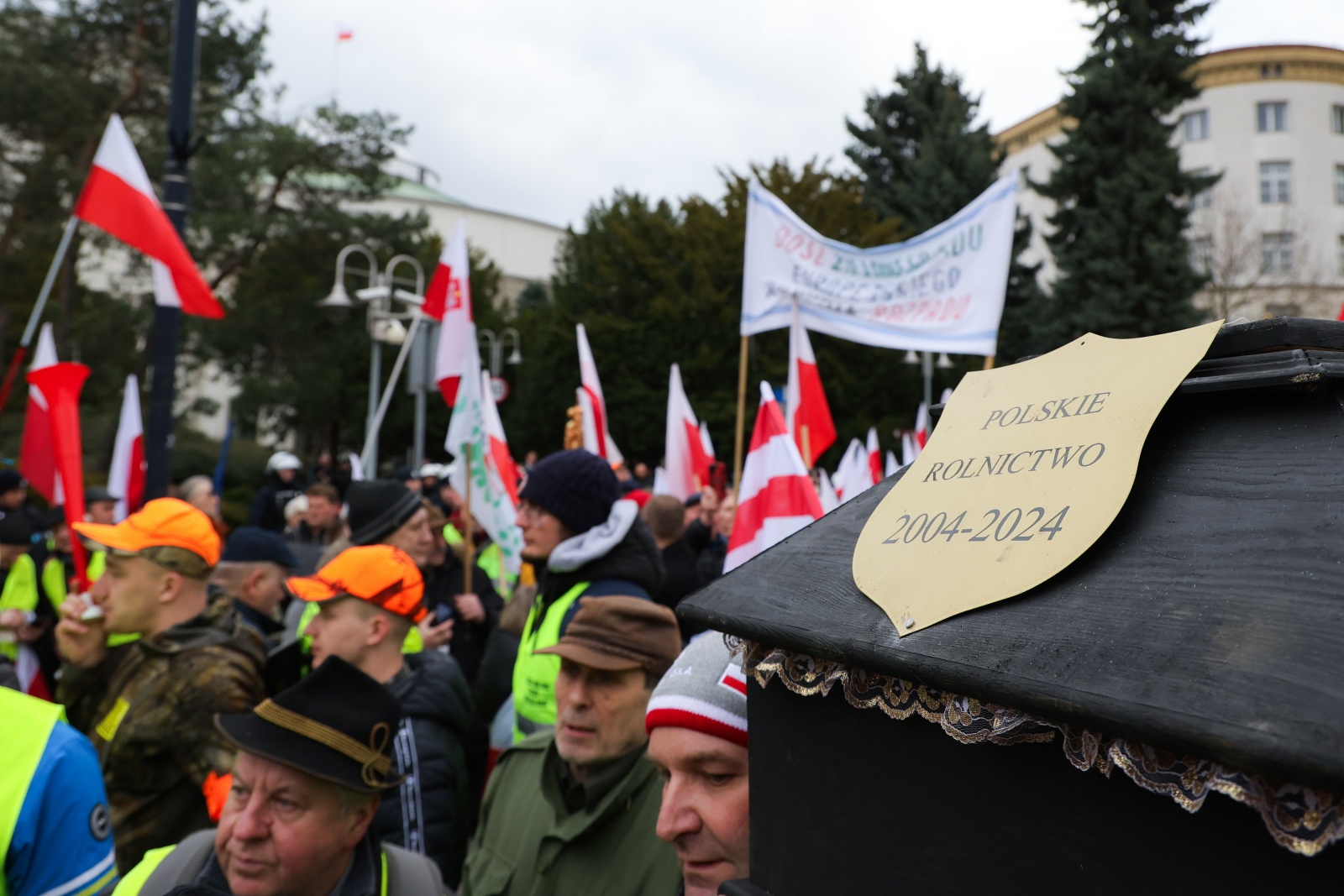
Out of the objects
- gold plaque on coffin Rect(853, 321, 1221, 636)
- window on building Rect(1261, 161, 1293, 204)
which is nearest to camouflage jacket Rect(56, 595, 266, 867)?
gold plaque on coffin Rect(853, 321, 1221, 636)

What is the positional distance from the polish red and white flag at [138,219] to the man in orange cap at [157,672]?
9.13 ft

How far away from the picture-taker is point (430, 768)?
10.9 ft

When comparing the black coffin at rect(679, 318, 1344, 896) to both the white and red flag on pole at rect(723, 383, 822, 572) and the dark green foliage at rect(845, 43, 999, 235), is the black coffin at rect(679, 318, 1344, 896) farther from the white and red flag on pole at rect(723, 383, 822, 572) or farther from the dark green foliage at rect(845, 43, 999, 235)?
the dark green foliage at rect(845, 43, 999, 235)

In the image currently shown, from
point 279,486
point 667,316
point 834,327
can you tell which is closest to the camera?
point 834,327

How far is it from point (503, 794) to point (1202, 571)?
7.94ft

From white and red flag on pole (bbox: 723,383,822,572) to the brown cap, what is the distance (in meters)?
1.31

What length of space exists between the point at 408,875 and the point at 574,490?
5.97ft

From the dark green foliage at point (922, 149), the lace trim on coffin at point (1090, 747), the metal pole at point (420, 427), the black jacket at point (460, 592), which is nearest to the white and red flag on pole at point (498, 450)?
the black jacket at point (460, 592)

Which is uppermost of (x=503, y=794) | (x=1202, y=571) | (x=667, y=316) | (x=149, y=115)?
(x=149, y=115)

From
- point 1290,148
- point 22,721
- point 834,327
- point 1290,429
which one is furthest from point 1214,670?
point 1290,148

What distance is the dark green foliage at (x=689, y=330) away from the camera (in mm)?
30125

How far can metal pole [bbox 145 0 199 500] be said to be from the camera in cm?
616

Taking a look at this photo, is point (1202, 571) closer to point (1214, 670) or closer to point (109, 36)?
point (1214, 670)

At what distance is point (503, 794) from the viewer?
9.73ft
